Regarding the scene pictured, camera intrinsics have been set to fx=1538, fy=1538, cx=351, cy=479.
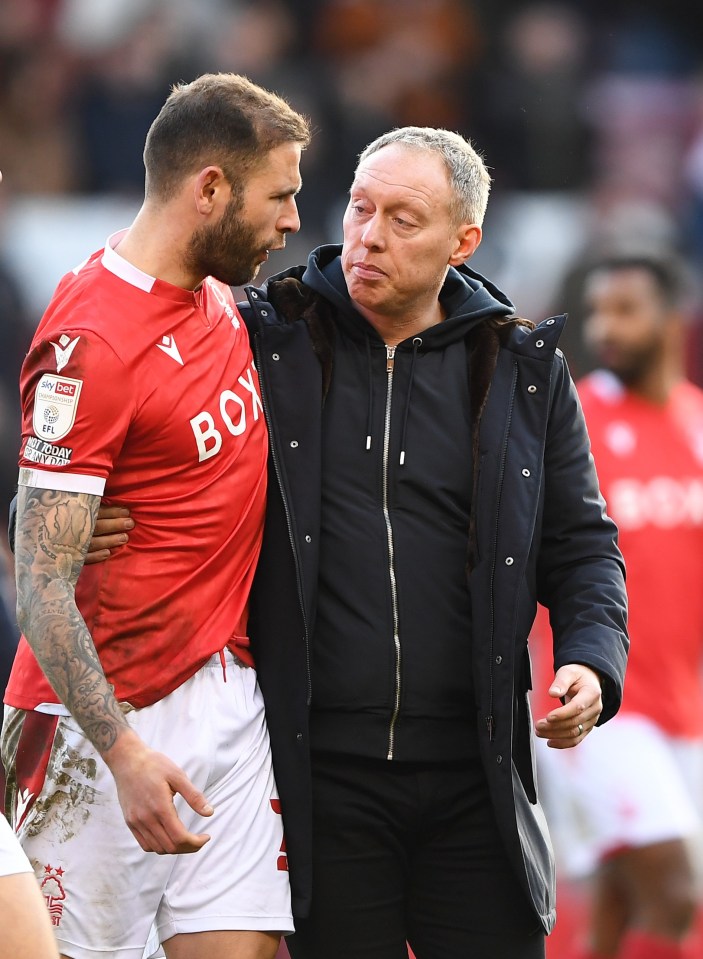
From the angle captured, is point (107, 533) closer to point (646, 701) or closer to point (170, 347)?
point (170, 347)

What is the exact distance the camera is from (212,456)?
2943 mm

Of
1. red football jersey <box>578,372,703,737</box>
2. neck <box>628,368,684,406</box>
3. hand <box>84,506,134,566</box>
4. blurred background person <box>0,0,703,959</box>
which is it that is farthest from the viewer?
blurred background person <box>0,0,703,959</box>

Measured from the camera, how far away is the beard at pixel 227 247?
2.97 metres

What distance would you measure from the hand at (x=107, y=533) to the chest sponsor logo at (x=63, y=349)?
306mm

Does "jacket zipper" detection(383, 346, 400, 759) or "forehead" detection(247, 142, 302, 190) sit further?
"jacket zipper" detection(383, 346, 400, 759)

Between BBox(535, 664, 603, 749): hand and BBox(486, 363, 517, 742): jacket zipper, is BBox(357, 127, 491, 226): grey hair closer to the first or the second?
BBox(486, 363, 517, 742): jacket zipper

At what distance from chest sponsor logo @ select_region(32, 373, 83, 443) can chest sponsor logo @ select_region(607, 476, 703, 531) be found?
3.33m

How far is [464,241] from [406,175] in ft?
0.72

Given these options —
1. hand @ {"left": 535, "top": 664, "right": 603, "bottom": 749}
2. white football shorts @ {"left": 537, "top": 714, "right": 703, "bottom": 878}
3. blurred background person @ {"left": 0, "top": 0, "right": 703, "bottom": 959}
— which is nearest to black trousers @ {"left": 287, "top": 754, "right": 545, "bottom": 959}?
hand @ {"left": 535, "top": 664, "right": 603, "bottom": 749}

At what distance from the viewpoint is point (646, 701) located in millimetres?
5707

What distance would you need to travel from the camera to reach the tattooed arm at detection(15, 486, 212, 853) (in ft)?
8.46

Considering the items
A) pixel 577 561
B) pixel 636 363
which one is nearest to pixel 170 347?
pixel 577 561

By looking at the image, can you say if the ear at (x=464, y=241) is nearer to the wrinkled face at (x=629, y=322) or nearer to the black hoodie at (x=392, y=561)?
the black hoodie at (x=392, y=561)

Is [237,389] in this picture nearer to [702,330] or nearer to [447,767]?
[447,767]
